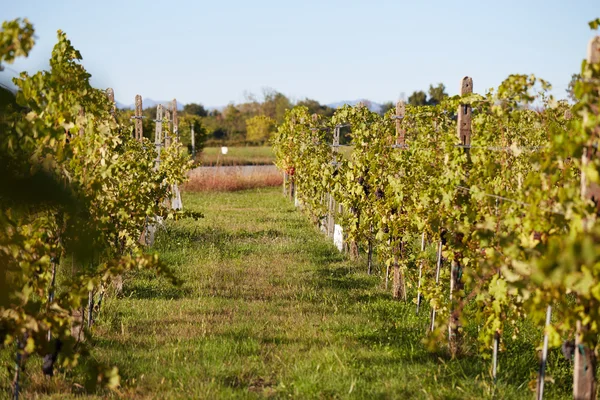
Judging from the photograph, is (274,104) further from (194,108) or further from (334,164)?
(334,164)

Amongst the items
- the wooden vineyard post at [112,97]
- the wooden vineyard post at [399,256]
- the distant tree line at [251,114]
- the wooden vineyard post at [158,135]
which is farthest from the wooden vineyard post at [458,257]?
the distant tree line at [251,114]

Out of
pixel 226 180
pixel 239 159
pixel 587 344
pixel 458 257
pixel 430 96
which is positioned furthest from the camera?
pixel 430 96

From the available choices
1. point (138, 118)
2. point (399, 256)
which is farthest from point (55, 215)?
point (138, 118)

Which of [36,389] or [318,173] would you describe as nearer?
[36,389]

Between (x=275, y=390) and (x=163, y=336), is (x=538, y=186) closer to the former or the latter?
(x=275, y=390)

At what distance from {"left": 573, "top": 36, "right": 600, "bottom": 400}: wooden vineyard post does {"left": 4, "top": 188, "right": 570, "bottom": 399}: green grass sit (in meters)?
1.20

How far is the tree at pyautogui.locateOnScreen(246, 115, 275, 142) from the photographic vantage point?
55000mm

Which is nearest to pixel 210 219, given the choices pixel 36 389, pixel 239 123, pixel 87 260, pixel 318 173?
pixel 318 173

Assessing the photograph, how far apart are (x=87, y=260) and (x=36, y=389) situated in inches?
177

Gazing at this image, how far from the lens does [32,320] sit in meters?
3.21

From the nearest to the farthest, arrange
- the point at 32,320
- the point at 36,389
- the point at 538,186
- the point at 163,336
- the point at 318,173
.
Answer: the point at 32,320, the point at 538,186, the point at 36,389, the point at 163,336, the point at 318,173

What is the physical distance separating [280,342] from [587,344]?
322 cm

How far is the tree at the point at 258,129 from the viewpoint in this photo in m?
55.0

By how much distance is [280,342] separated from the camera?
602 centimetres
